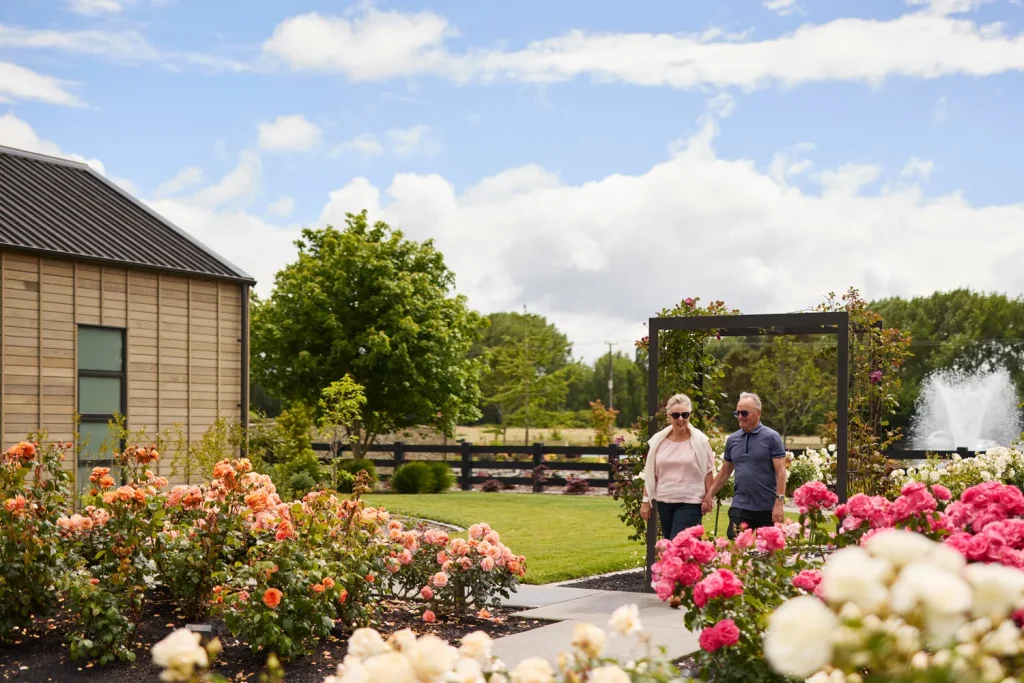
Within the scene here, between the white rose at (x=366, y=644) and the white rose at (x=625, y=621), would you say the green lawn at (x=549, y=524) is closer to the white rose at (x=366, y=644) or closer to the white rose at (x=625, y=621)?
the white rose at (x=625, y=621)

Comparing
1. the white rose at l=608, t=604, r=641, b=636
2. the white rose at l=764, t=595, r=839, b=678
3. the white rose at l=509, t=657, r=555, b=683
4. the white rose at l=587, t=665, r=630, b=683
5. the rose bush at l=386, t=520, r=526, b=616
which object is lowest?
the rose bush at l=386, t=520, r=526, b=616

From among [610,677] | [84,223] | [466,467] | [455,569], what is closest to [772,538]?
[610,677]

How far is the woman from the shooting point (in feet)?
24.7

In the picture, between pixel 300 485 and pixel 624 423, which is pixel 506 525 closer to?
pixel 300 485

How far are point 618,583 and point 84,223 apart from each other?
10.3 m

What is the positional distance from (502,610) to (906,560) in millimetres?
6641

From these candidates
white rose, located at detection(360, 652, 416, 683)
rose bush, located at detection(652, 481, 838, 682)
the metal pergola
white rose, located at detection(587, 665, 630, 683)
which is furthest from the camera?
the metal pergola

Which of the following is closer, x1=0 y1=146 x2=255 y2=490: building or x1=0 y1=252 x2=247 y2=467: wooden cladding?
x1=0 y1=252 x2=247 y2=467: wooden cladding

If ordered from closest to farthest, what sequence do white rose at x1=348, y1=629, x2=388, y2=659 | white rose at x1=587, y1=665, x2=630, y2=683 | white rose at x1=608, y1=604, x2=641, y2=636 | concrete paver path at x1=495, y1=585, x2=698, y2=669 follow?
white rose at x1=587, y1=665, x2=630, y2=683 → white rose at x1=348, y1=629, x2=388, y2=659 → white rose at x1=608, y1=604, x2=641, y2=636 → concrete paver path at x1=495, y1=585, x2=698, y2=669

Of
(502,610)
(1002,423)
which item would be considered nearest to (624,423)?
(1002,423)

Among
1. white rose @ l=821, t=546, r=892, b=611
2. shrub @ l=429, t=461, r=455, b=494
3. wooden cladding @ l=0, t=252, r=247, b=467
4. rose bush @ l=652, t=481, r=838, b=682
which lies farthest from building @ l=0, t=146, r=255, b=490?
white rose @ l=821, t=546, r=892, b=611

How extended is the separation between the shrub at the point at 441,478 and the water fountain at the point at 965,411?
23.1 m

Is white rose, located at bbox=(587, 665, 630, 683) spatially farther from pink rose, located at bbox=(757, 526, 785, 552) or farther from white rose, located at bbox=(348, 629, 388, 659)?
pink rose, located at bbox=(757, 526, 785, 552)

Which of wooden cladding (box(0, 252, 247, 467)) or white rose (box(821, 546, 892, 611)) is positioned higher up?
wooden cladding (box(0, 252, 247, 467))
